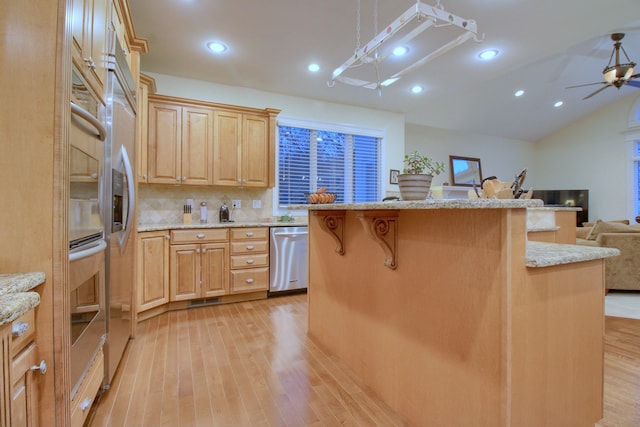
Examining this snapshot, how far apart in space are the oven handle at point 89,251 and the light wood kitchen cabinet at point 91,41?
74 cm

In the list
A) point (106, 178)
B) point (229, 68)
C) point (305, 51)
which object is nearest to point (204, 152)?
point (229, 68)

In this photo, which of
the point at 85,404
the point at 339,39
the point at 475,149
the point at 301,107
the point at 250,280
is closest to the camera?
the point at 85,404

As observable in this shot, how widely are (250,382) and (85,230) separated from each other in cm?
129

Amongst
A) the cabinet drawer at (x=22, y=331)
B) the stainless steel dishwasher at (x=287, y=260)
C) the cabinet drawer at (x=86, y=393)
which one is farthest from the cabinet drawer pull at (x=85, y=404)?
the stainless steel dishwasher at (x=287, y=260)

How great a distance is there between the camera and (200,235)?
3320 millimetres

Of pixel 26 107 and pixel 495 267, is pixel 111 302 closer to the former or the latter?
pixel 26 107

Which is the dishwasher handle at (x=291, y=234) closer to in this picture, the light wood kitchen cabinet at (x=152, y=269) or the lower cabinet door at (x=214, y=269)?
the lower cabinet door at (x=214, y=269)

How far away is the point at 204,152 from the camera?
3619 millimetres

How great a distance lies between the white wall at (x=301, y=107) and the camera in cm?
384

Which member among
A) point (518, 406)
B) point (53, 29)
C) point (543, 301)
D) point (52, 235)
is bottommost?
point (518, 406)

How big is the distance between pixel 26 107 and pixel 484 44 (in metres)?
4.00

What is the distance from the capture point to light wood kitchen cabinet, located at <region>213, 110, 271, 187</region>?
370 centimetres

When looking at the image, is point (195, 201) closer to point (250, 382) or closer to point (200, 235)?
point (200, 235)

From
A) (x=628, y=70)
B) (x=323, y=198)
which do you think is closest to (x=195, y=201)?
(x=323, y=198)
